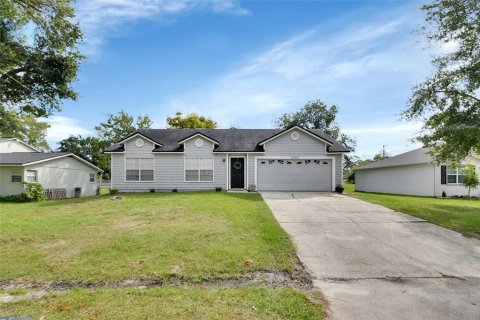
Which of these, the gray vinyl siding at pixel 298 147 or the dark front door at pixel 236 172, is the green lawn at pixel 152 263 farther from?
the gray vinyl siding at pixel 298 147

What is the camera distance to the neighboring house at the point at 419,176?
21484 millimetres

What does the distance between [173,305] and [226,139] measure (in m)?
18.4

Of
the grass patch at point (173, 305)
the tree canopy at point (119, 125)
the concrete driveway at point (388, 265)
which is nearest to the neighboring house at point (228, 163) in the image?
the concrete driveway at point (388, 265)

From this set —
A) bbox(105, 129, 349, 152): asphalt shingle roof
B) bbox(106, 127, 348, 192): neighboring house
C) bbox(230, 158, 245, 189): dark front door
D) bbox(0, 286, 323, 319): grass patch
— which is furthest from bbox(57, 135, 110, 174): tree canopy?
bbox(0, 286, 323, 319): grass patch

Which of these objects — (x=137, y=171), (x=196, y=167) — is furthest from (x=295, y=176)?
(x=137, y=171)

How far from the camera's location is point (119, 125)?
42.2 m

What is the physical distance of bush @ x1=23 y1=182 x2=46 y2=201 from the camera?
19.5 metres

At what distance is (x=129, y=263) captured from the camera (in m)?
5.73

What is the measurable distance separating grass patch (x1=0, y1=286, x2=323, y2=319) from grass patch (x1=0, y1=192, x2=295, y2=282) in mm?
689

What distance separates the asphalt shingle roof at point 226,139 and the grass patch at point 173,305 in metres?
16.1

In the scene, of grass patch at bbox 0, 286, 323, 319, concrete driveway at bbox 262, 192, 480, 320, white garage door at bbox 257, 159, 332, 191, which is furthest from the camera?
white garage door at bbox 257, 159, 332, 191

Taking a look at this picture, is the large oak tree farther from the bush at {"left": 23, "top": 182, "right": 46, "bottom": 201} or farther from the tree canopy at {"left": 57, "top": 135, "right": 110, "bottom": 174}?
the tree canopy at {"left": 57, "top": 135, "right": 110, "bottom": 174}

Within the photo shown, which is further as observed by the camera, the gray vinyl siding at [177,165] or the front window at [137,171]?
the front window at [137,171]

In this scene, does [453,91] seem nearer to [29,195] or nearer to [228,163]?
[228,163]
